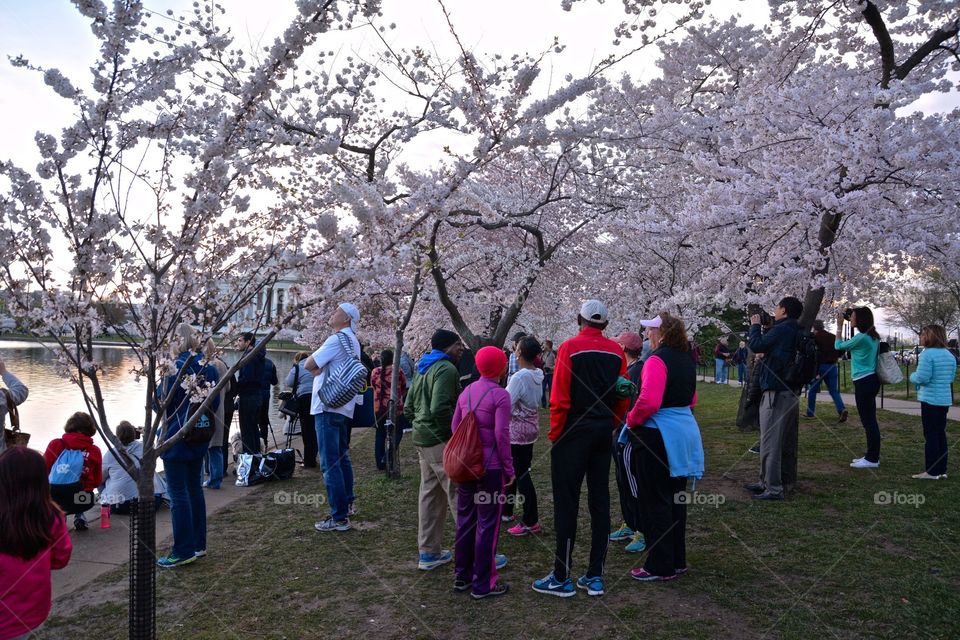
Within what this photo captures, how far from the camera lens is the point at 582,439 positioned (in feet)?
15.1

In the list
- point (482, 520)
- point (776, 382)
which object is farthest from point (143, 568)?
point (776, 382)

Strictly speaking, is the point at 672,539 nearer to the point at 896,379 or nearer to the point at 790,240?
the point at 896,379

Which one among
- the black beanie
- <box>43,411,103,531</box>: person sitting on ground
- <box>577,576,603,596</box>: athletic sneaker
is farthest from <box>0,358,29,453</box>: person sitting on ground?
<box>577,576,603,596</box>: athletic sneaker

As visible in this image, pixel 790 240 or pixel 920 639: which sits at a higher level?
pixel 790 240

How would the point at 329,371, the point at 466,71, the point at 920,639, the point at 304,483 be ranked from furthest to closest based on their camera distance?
the point at 304,483 → the point at 466,71 → the point at 329,371 → the point at 920,639

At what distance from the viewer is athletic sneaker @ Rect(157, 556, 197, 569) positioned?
535cm

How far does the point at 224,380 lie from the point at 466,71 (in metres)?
5.46

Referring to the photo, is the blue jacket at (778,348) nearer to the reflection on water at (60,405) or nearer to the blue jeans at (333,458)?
the blue jeans at (333,458)

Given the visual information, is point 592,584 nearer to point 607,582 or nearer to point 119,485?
point 607,582

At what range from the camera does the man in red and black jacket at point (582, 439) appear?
4.60 meters

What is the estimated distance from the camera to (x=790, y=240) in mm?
9078

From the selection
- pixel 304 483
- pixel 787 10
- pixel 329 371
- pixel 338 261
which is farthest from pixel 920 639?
pixel 787 10

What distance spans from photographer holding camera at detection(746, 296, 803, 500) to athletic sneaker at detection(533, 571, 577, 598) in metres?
3.18

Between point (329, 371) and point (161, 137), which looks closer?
point (161, 137)
